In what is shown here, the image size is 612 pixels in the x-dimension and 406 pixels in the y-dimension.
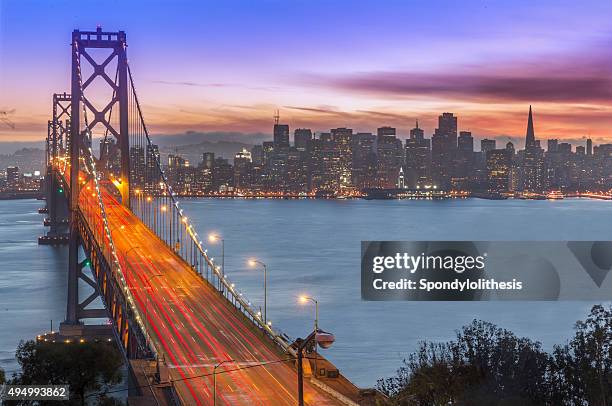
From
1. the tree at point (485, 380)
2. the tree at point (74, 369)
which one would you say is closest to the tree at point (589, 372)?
the tree at point (485, 380)

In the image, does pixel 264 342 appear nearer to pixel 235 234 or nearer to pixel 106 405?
pixel 106 405

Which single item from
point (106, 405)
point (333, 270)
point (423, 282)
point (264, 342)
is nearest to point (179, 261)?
point (264, 342)

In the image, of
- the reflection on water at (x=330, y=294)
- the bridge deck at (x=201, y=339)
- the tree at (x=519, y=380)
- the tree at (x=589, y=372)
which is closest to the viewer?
the bridge deck at (x=201, y=339)

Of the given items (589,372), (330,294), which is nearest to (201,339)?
(589,372)

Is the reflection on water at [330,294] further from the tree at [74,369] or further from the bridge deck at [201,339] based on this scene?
the tree at [74,369]

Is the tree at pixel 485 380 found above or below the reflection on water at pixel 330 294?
above

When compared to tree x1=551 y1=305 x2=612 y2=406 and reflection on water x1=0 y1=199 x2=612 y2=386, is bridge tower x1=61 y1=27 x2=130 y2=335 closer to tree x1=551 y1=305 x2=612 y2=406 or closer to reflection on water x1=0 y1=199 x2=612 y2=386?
reflection on water x1=0 y1=199 x2=612 y2=386

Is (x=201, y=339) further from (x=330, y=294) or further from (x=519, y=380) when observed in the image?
(x=330, y=294)
